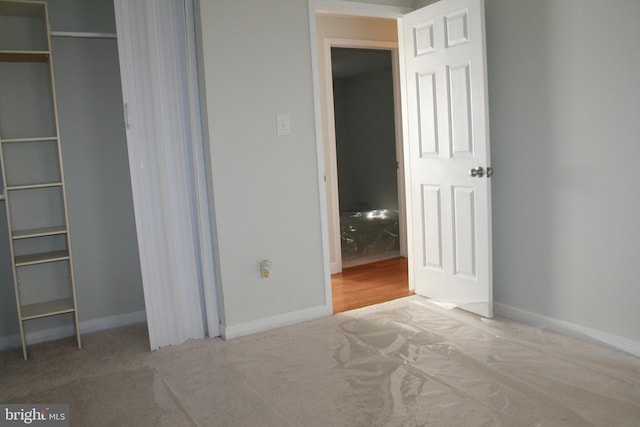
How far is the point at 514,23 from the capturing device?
3.32 m

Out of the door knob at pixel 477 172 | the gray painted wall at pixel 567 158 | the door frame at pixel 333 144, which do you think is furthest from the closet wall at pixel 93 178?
the gray painted wall at pixel 567 158

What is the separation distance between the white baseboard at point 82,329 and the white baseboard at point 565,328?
2566mm

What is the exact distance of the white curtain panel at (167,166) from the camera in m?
3.22

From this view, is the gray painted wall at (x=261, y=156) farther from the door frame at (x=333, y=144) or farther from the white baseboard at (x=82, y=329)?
the door frame at (x=333, y=144)

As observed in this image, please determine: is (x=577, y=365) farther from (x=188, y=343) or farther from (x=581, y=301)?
(x=188, y=343)

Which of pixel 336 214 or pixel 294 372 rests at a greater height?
pixel 336 214

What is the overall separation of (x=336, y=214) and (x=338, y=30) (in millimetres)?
1707

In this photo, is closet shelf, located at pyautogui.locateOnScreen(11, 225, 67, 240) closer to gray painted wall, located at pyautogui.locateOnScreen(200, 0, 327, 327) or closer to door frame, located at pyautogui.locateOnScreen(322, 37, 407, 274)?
gray painted wall, located at pyautogui.locateOnScreen(200, 0, 327, 327)

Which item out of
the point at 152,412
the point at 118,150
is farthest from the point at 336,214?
the point at 152,412

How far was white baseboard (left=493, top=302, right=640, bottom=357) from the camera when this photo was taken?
9.49 feet

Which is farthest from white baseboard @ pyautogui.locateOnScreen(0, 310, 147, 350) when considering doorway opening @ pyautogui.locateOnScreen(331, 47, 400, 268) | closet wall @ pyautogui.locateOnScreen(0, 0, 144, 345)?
doorway opening @ pyautogui.locateOnScreen(331, 47, 400, 268)

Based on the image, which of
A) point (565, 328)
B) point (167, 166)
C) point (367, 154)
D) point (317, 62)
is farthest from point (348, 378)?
point (367, 154)

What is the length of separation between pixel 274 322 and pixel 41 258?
151 centimetres

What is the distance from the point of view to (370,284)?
459 centimetres
